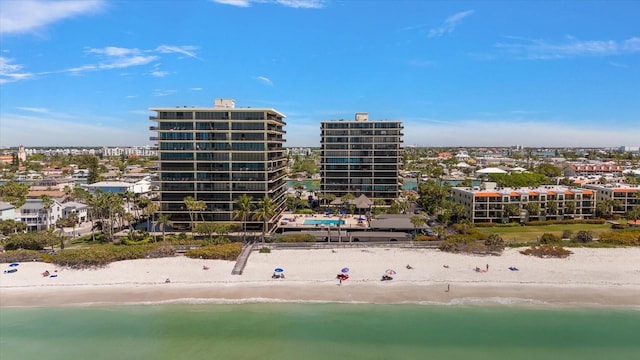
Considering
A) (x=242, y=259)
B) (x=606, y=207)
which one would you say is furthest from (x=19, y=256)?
(x=606, y=207)

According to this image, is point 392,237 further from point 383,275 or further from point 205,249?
point 205,249

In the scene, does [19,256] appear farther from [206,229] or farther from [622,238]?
[622,238]

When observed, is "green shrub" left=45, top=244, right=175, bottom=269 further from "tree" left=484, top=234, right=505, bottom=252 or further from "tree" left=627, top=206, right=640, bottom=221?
"tree" left=627, top=206, right=640, bottom=221

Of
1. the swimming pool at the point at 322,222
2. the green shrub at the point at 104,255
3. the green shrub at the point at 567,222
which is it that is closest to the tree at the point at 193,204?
the green shrub at the point at 104,255

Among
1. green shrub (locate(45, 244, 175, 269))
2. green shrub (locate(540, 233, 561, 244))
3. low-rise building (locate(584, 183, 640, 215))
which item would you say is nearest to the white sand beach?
green shrub (locate(45, 244, 175, 269))

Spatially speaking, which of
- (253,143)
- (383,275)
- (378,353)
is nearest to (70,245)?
(253,143)
